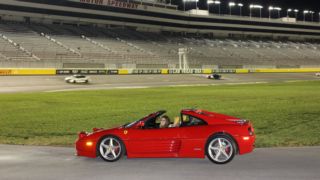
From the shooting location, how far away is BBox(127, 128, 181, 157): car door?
316 inches

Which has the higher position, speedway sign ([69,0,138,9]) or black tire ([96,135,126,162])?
speedway sign ([69,0,138,9])

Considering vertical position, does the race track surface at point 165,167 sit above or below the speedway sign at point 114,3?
below

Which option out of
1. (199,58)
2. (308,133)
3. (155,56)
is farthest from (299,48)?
(308,133)

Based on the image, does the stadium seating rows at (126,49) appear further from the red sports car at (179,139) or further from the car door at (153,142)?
the car door at (153,142)

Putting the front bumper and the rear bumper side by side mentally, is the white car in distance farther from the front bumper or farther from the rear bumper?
the rear bumper

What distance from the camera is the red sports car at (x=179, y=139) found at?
7.77 metres

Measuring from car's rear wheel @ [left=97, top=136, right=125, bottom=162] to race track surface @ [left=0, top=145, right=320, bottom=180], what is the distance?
13 cm

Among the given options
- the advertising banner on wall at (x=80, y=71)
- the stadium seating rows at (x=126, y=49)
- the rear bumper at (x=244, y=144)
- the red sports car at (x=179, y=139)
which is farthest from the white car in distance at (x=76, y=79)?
the rear bumper at (x=244, y=144)

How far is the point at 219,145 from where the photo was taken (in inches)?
308

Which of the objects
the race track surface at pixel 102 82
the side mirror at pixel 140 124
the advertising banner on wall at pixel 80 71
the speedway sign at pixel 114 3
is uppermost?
the speedway sign at pixel 114 3

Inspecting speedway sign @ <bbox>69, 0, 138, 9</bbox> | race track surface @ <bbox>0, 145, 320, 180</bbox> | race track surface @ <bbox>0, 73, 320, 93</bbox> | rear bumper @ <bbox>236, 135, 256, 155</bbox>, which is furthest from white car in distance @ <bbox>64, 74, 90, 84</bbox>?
rear bumper @ <bbox>236, 135, 256, 155</bbox>

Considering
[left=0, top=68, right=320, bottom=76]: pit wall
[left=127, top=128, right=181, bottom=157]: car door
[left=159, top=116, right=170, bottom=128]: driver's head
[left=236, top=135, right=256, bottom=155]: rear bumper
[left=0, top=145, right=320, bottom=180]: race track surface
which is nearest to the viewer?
[left=0, top=145, right=320, bottom=180]: race track surface

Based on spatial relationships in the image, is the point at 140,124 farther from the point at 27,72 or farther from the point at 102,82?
the point at 27,72

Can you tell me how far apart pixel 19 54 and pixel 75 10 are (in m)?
22.4
